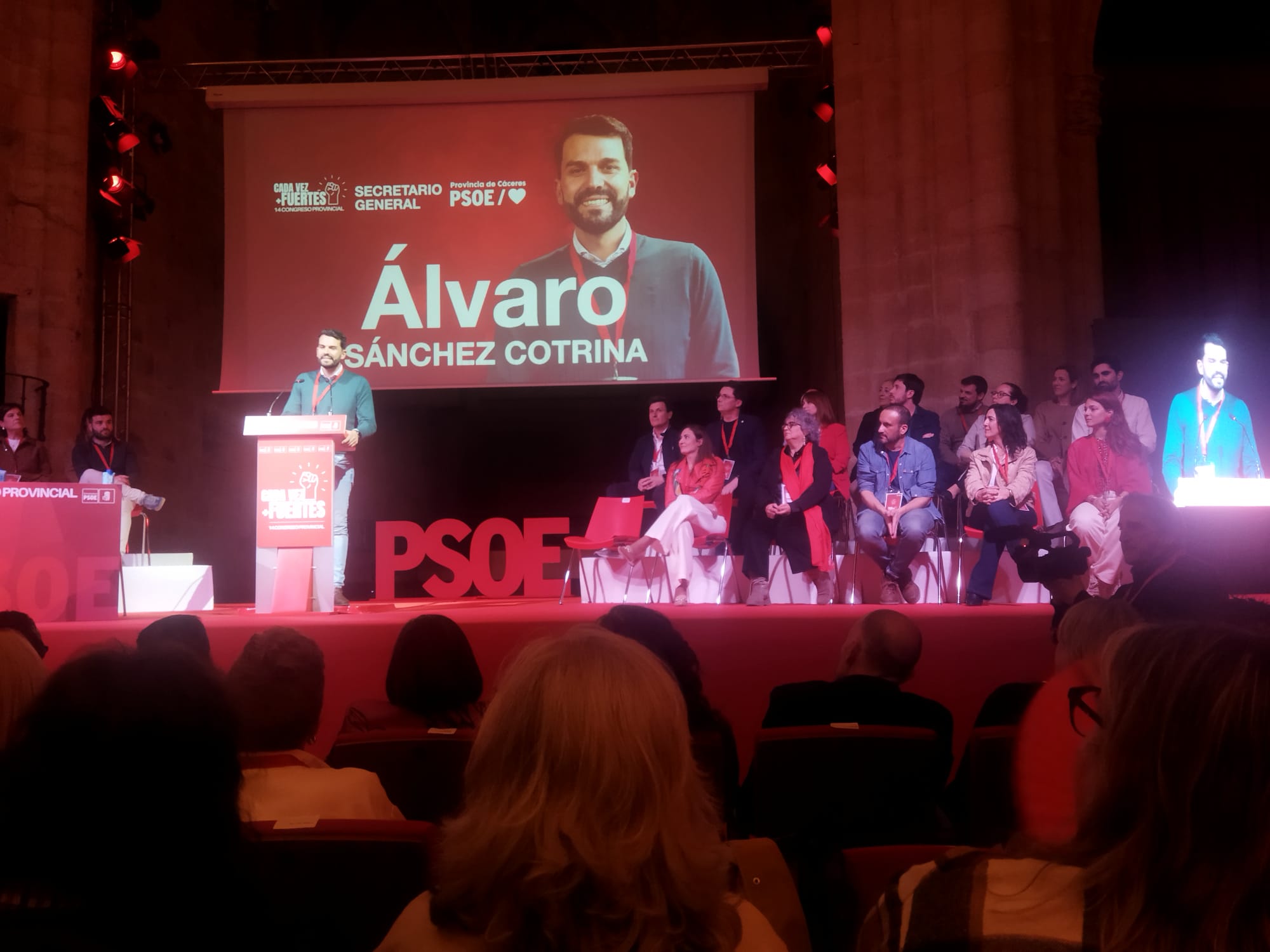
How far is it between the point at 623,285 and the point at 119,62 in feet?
16.9

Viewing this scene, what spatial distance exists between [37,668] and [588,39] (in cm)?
1442

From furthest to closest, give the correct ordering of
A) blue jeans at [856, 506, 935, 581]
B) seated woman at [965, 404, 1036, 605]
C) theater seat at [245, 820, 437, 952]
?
blue jeans at [856, 506, 935, 581] → seated woman at [965, 404, 1036, 605] → theater seat at [245, 820, 437, 952]

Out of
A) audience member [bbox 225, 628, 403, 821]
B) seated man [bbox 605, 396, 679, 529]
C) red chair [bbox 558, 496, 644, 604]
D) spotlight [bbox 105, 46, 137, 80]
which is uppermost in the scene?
spotlight [bbox 105, 46, 137, 80]

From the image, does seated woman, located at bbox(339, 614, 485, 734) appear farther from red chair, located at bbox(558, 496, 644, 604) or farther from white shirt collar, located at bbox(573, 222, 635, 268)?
white shirt collar, located at bbox(573, 222, 635, 268)

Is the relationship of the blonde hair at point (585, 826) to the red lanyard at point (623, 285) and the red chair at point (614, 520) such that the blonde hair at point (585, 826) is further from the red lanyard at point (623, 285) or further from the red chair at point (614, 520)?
the red lanyard at point (623, 285)

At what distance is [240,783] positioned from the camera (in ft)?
3.74

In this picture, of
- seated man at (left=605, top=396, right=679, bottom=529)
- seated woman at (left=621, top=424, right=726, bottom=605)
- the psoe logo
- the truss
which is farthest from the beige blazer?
the psoe logo

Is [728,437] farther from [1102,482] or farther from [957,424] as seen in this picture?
[1102,482]

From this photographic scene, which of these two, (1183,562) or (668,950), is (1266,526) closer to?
(1183,562)

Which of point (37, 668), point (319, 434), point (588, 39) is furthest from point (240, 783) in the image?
point (588, 39)

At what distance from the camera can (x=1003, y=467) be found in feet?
20.3

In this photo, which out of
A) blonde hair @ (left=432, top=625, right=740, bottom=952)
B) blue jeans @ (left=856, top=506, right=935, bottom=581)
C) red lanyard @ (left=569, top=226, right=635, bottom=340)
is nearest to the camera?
blonde hair @ (left=432, top=625, right=740, bottom=952)

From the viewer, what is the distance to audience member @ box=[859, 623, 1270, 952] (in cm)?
84

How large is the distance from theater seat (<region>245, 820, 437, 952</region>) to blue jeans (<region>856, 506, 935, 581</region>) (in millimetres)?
5203
